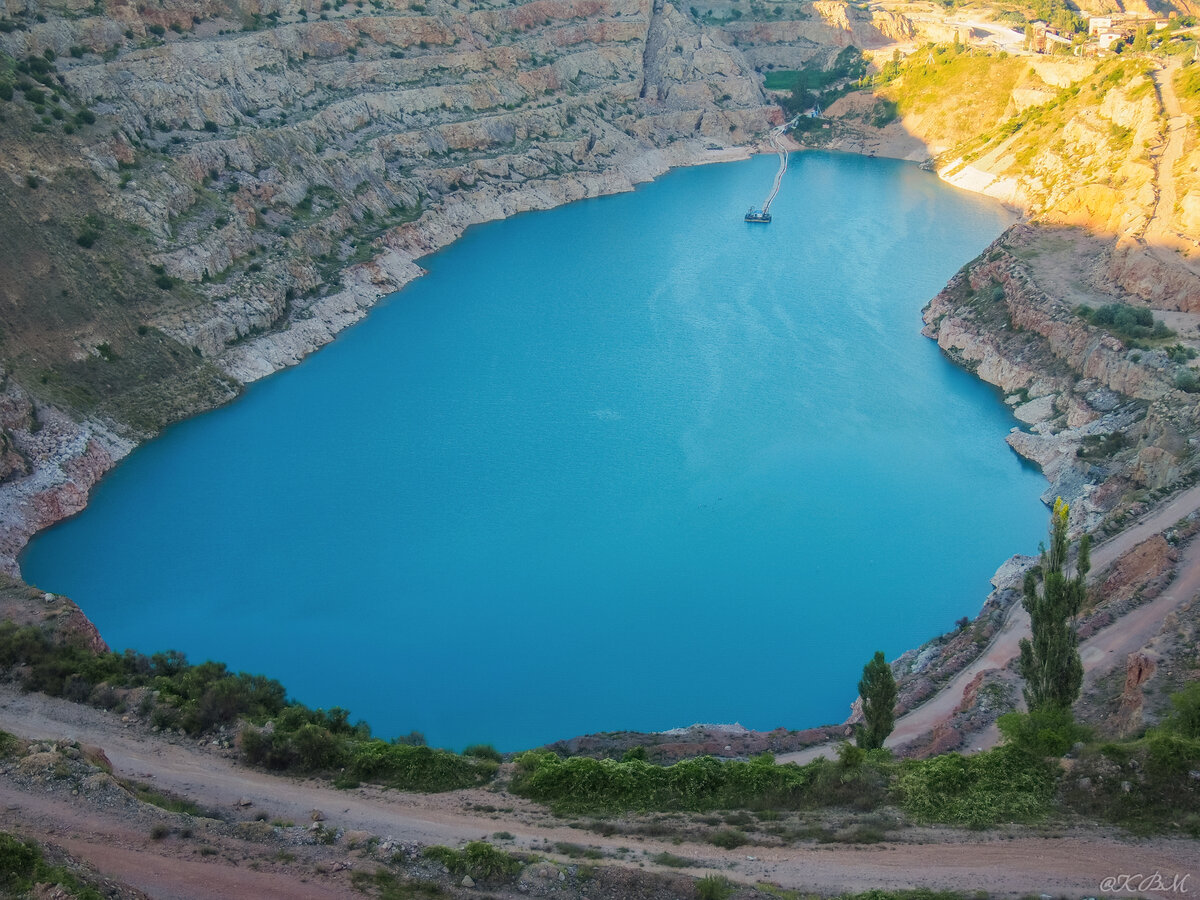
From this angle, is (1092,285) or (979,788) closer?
(979,788)

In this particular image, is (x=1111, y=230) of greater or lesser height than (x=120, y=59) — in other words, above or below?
below

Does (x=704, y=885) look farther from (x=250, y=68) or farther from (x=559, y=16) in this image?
(x=559, y=16)

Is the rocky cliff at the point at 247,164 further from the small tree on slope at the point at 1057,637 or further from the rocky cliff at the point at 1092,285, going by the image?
the small tree on slope at the point at 1057,637

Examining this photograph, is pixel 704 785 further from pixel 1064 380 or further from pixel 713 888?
pixel 1064 380

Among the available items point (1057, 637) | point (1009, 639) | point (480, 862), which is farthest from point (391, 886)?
point (1009, 639)

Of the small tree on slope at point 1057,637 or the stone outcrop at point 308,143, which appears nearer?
the small tree on slope at point 1057,637

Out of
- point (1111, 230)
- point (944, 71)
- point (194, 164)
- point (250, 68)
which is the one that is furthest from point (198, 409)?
point (944, 71)

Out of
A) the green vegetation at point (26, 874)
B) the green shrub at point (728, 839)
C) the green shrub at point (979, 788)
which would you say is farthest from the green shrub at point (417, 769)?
the green shrub at point (979, 788)
